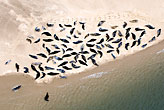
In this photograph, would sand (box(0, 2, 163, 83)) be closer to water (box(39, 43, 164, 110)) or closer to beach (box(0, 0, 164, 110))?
beach (box(0, 0, 164, 110))

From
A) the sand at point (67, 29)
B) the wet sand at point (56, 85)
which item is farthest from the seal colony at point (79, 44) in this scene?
the wet sand at point (56, 85)

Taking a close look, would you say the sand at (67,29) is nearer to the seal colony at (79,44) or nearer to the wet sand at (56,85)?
the seal colony at (79,44)

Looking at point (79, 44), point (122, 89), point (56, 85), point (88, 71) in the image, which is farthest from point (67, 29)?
point (122, 89)

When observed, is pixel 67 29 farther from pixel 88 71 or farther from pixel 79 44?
pixel 88 71

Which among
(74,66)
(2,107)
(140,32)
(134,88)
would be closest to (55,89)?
(74,66)

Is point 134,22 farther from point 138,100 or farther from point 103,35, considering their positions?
point 138,100

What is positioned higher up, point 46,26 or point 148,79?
point 46,26
